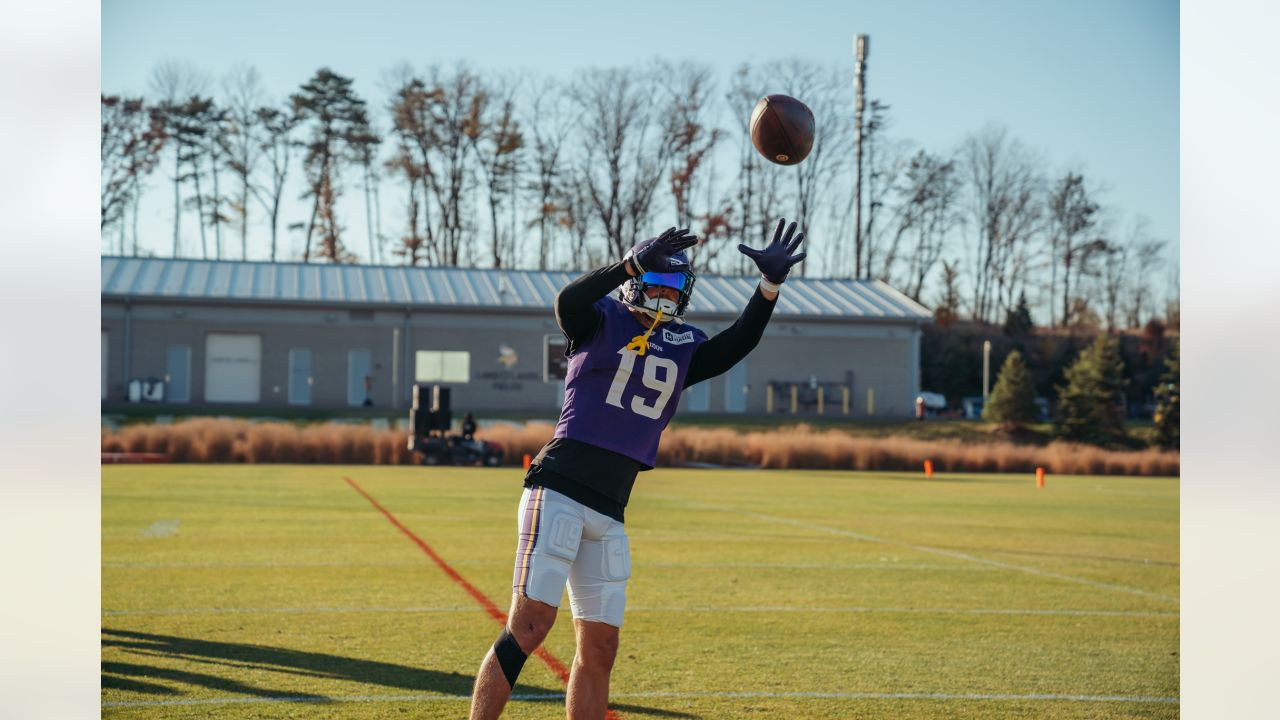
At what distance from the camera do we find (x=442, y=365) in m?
42.3

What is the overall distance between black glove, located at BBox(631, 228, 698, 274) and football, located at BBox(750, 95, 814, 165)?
49.8 inches

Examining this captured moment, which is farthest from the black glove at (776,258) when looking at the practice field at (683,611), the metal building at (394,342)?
the metal building at (394,342)

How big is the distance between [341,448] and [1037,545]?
1770cm

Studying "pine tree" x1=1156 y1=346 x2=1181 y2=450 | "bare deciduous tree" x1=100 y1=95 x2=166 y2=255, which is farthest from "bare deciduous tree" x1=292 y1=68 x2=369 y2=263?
"pine tree" x1=1156 y1=346 x2=1181 y2=450

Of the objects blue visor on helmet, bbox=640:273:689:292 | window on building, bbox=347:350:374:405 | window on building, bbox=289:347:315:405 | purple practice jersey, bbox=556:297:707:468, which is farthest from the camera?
window on building, bbox=347:350:374:405

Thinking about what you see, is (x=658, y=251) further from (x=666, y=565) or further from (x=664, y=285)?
(x=666, y=565)

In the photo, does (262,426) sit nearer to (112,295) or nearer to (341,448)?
(341,448)

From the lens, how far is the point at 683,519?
16.1 metres

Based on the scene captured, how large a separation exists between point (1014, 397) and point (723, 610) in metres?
35.6

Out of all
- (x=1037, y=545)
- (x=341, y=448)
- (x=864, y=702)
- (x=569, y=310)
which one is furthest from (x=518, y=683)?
(x=341, y=448)

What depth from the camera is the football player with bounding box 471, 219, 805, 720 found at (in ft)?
15.2

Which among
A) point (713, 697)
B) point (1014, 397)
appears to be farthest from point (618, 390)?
point (1014, 397)

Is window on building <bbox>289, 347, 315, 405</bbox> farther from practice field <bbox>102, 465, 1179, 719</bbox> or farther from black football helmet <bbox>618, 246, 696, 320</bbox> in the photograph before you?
black football helmet <bbox>618, 246, 696, 320</bbox>

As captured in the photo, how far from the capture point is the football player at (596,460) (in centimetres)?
462
